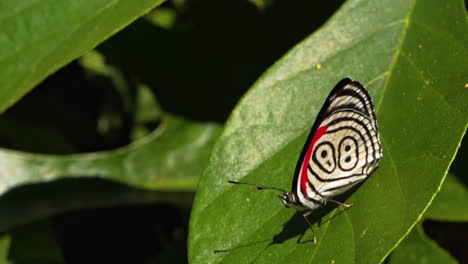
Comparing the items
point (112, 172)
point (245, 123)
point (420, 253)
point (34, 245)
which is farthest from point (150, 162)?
point (420, 253)

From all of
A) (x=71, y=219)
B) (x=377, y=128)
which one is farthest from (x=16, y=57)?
(x=71, y=219)

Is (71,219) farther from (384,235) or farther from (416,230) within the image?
(384,235)

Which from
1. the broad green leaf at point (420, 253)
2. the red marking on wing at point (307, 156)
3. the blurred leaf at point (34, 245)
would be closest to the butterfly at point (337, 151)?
the red marking on wing at point (307, 156)

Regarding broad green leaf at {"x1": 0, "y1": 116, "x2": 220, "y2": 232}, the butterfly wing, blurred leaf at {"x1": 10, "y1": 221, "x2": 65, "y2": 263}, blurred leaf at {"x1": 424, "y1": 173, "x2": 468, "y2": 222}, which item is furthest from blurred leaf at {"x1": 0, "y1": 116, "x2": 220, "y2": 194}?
blurred leaf at {"x1": 424, "y1": 173, "x2": 468, "y2": 222}

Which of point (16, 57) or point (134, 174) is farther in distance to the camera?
point (134, 174)

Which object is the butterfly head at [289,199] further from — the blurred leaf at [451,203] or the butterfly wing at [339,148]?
the blurred leaf at [451,203]

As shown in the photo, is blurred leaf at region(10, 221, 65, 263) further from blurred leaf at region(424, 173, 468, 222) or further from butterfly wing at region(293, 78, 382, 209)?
blurred leaf at region(424, 173, 468, 222)

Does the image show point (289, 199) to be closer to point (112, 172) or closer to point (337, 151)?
point (337, 151)
